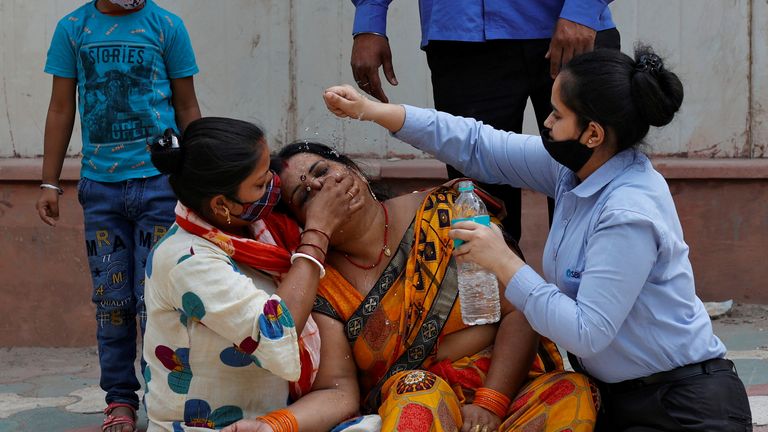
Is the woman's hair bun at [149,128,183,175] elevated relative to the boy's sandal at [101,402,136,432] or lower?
elevated

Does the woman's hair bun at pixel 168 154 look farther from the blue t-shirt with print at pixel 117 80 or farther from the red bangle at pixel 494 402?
the red bangle at pixel 494 402

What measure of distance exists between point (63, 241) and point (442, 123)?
250 centimetres

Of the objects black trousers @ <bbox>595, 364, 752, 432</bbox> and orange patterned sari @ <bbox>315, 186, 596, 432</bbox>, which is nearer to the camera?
black trousers @ <bbox>595, 364, 752, 432</bbox>

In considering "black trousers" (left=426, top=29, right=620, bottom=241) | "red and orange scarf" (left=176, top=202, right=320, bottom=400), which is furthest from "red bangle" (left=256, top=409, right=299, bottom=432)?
"black trousers" (left=426, top=29, right=620, bottom=241)

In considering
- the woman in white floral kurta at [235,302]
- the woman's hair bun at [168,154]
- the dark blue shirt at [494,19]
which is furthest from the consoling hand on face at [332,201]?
the dark blue shirt at [494,19]

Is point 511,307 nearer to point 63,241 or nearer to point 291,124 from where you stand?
point 291,124

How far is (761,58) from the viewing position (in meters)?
4.99

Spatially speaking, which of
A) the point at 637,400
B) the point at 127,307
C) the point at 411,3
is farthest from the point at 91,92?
the point at 637,400

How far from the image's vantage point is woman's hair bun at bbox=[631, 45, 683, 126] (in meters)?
2.61

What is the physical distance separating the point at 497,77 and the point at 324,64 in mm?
1622

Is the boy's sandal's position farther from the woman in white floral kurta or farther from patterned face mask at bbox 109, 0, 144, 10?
patterned face mask at bbox 109, 0, 144, 10

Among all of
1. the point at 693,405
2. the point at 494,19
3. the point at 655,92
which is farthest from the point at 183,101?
the point at 693,405

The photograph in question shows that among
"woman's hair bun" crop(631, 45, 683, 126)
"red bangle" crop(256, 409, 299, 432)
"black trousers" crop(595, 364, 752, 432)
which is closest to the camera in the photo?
"woman's hair bun" crop(631, 45, 683, 126)

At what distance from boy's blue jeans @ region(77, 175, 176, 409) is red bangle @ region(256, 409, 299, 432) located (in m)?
1.03
